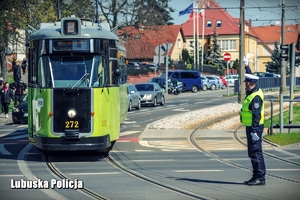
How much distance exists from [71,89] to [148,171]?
9.60ft

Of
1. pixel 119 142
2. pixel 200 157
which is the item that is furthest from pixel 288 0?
pixel 200 157

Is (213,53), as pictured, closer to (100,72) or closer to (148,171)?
(100,72)

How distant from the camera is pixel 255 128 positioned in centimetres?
1170

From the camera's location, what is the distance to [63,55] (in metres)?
16.0

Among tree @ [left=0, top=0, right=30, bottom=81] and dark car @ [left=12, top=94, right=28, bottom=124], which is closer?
dark car @ [left=12, top=94, right=28, bottom=124]

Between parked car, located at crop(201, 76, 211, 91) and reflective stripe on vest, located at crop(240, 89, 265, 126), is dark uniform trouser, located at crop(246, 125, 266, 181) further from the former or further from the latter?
parked car, located at crop(201, 76, 211, 91)

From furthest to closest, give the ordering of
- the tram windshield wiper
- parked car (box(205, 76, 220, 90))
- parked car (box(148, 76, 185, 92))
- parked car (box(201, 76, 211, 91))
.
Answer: parked car (box(205, 76, 220, 90)), parked car (box(201, 76, 211, 91)), parked car (box(148, 76, 185, 92)), the tram windshield wiper

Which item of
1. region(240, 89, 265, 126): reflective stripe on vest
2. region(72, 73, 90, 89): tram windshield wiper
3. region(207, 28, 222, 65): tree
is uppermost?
region(207, 28, 222, 65): tree

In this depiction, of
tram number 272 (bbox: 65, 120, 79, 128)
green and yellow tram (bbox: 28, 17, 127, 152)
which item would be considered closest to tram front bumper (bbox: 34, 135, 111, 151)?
green and yellow tram (bbox: 28, 17, 127, 152)

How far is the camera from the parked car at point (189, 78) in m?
60.7

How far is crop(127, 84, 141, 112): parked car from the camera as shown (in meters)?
35.3

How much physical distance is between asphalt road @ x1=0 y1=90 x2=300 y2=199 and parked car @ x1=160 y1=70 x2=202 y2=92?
39.1 metres

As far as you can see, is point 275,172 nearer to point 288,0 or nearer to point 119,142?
point 119,142

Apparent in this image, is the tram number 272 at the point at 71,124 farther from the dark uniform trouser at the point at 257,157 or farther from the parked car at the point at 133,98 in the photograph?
the parked car at the point at 133,98
